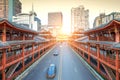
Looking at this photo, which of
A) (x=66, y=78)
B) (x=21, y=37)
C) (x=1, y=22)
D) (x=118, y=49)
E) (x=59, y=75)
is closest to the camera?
(x=118, y=49)

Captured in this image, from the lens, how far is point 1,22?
2739 cm

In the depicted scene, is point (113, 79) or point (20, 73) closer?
point (113, 79)

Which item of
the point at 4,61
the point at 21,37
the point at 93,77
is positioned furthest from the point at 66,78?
the point at 21,37

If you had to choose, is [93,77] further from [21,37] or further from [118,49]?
[21,37]

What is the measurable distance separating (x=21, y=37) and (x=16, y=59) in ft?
33.3

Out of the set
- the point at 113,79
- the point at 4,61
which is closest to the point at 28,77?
the point at 4,61

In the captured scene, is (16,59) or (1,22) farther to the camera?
(16,59)

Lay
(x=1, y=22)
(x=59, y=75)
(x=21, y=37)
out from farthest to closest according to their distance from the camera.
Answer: (x=21, y=37)
(x=59, y=75)
(x=1, y=22)

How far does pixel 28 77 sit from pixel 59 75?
22.2 feet

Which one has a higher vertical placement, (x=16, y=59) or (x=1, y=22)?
(x=1, y=22)

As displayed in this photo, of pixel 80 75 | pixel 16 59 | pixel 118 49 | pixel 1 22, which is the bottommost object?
pixel 80 75

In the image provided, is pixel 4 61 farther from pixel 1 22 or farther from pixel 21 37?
pixel 21 37

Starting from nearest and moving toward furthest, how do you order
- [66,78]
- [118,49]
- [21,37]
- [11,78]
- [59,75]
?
[118,49]
[11,78]
[66,78]
[59,75]
[21,37]

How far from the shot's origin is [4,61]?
1100 inches
